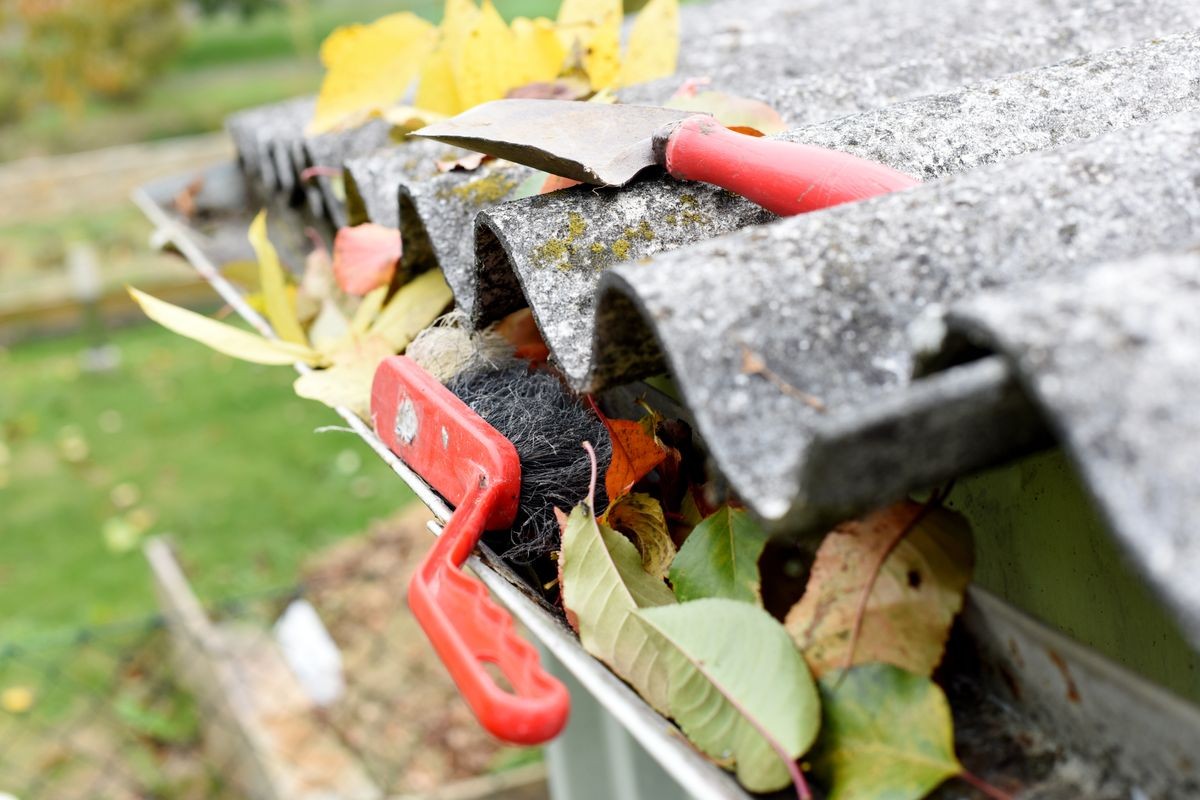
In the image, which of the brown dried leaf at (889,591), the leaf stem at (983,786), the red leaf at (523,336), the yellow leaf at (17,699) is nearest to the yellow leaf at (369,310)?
the red leaf at (523,336)

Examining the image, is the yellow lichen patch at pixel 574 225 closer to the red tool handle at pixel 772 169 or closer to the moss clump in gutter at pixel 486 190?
the red tool handle at pixel 772 169

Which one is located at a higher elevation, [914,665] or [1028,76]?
[1028,76]

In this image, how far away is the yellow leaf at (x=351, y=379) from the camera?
144 centimetres

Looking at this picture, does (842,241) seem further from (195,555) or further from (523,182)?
(195,555)

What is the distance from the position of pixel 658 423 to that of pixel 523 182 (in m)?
0.41

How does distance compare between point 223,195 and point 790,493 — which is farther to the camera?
point 223,195

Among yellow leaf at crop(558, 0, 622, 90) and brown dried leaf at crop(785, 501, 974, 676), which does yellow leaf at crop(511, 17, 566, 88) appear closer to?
yellow leaf at crop(558, 0, 622, 90)

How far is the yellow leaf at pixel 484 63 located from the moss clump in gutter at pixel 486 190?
1.52 ft

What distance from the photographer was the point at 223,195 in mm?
2924

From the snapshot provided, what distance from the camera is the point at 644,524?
42.5 inches

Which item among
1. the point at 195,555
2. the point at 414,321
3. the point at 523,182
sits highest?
the point at 523,182

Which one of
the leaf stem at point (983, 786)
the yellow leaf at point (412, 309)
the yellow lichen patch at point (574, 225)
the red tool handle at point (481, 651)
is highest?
the yellow lichen patch at point (574, 225)

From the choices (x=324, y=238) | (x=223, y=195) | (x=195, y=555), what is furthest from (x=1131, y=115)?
(x=195, y=555)

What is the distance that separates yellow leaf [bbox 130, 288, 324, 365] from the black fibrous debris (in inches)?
16.9
